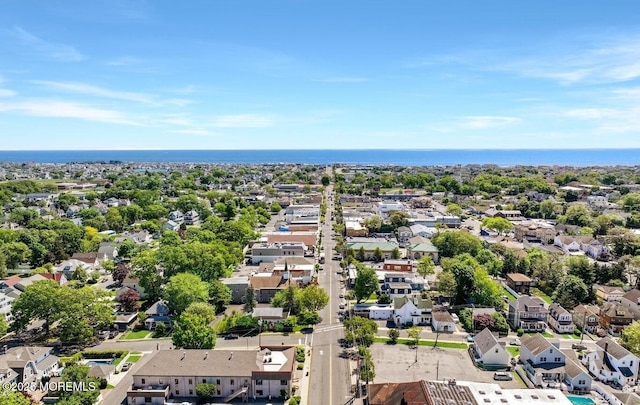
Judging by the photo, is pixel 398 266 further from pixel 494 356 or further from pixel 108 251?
pixel 108 251

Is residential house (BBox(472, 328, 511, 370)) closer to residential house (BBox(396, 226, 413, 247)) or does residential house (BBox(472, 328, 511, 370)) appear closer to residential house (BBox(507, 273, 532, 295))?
residential house (BBox(507, 273, 532, 295))

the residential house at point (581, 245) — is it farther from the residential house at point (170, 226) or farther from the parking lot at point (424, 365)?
the residential house at point (170, 226)

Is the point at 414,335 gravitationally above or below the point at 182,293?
below

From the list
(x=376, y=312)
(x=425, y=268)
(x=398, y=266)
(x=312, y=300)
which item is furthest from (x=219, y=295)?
(x=425, y=268)

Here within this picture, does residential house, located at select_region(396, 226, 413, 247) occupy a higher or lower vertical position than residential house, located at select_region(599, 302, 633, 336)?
higher

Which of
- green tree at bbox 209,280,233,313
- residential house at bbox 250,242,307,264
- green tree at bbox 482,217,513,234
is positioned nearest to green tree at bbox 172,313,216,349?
green tree at bbox 209,280,233,313

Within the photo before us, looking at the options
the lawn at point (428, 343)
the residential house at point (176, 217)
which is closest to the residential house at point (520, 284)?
the lawn at point (428, 343)

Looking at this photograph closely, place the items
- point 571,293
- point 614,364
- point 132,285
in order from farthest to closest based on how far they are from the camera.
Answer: point 132,285 → point 571,293 → point 614,364
